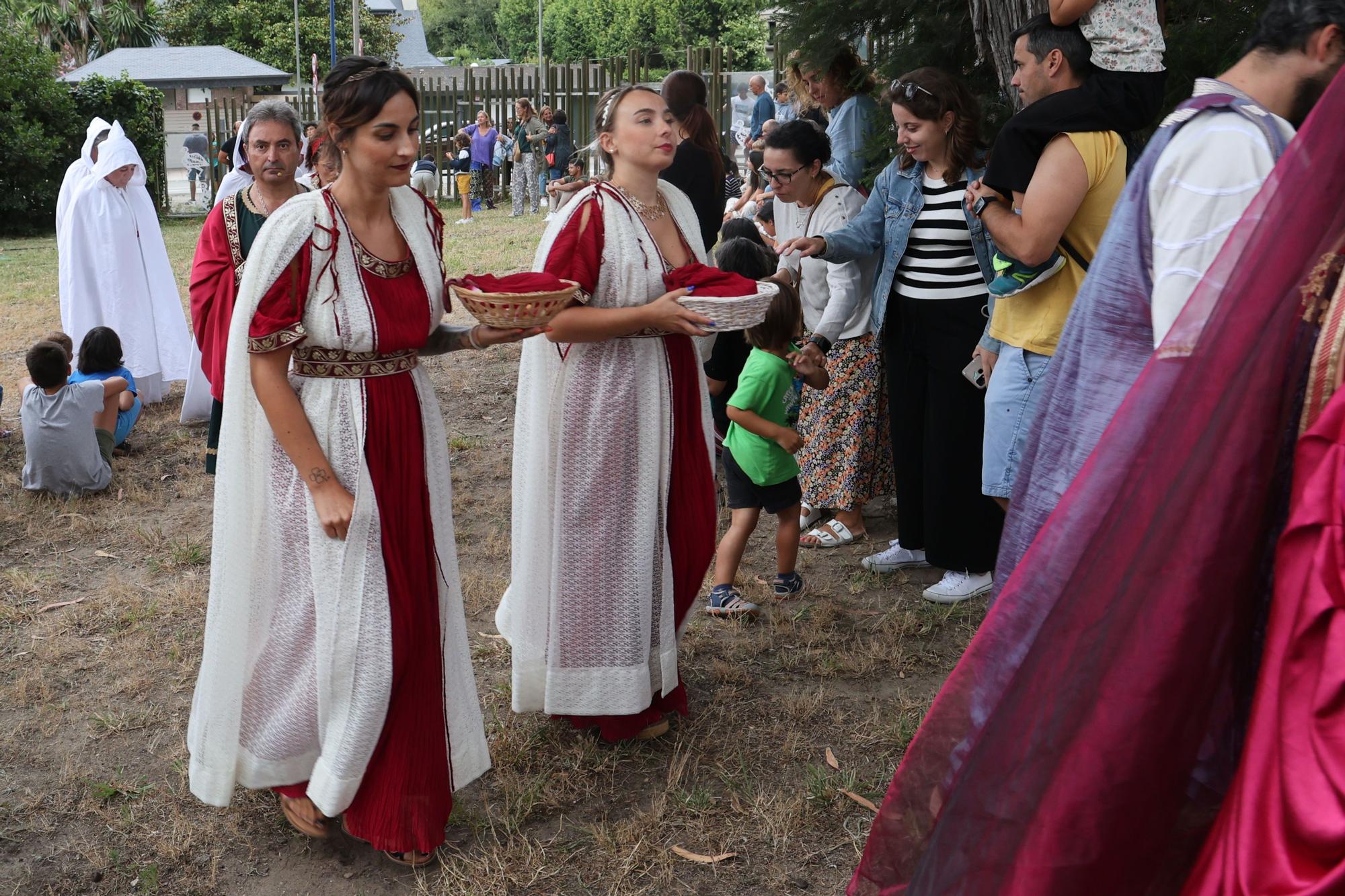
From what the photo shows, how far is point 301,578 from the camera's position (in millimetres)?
3090

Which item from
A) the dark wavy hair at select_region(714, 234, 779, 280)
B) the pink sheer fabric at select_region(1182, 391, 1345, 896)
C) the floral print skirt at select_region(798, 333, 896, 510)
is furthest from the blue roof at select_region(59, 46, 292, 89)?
the pink sheer fabric at select_region(1182, 391, 1345, 896)

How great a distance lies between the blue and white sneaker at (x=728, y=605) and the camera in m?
4.93

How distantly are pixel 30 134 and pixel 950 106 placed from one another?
18.4m

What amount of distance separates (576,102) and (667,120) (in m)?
20.0

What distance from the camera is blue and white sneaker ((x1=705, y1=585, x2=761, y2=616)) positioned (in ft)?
16.2

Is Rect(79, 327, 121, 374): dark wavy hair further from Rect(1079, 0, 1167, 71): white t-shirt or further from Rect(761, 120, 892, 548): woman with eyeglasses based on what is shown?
Rect(1079, 0, 1167, 71): white t-shirt

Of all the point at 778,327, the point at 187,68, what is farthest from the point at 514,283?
the point at 187,68

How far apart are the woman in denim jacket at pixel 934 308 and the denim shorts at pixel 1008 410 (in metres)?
0.57

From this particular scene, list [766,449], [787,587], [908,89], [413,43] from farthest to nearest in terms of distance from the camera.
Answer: [413,43]
[787,587]
[766,449]
[908,89]

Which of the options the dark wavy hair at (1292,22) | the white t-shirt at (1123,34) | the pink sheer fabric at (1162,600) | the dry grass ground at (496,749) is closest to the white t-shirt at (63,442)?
the dry grass ground at (496,749)

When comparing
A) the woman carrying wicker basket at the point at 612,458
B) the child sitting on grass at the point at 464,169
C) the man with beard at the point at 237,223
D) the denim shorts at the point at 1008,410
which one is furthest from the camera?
the child sitting on grass at the point at 464,169

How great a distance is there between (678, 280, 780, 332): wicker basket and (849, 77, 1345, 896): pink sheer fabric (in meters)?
1.40

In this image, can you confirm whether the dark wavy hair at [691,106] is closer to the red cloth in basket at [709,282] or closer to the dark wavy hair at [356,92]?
the red cloth in basket at [709,282]

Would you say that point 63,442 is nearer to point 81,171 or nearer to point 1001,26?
point 81,171
